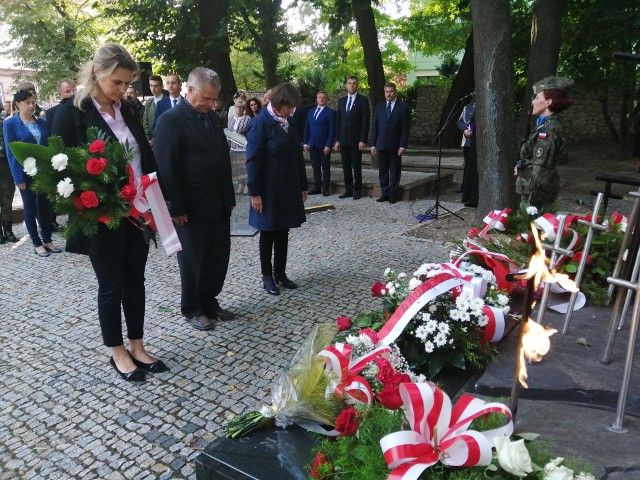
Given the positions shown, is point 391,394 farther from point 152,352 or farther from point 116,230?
point 152,352

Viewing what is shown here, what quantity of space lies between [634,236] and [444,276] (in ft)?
3.18

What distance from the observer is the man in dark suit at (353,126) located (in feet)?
30.5

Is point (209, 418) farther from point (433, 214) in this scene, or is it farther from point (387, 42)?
point (387, 42)

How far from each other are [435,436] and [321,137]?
8.56 meters

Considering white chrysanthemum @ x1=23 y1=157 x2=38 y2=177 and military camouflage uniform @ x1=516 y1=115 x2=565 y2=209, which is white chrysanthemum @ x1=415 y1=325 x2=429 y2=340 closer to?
white chrysanthemum @ x1=23 y1=157 x2=38 y2=177

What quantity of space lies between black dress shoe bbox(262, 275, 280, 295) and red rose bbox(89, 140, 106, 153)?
2.26 metres

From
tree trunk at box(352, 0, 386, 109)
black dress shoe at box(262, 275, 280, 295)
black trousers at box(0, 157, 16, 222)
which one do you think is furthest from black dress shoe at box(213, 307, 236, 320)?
tree trunk at box(352, 0, 386, 109)

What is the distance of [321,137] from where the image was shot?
9852 mm

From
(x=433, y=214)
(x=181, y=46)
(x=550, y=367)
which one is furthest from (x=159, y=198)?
(x=181, y=46)

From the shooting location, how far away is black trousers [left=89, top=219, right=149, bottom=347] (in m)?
3.11

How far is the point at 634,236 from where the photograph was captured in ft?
8.61

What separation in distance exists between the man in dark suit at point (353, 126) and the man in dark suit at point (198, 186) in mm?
5649

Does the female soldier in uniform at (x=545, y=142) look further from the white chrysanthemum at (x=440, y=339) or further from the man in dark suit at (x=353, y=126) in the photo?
the man in dark suit at (x=353, y=126)

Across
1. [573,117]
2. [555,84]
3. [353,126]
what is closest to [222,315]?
[555,84]
